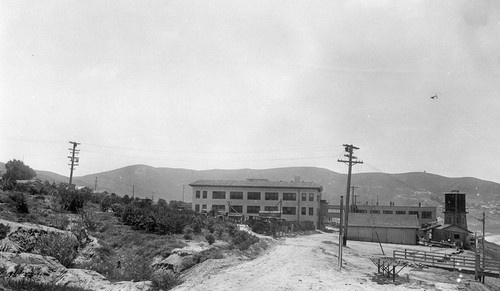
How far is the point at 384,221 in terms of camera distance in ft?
170

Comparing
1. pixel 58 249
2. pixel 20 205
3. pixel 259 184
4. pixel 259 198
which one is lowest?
pixel 58 249

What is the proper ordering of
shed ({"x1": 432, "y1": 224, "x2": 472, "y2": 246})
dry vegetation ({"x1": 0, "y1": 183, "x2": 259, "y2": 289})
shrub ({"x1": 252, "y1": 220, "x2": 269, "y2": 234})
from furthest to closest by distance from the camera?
1. shed ({"x1": 432, "y1": 224, "x2": 472, "y2": 246})
2. shrub ({"x1": 252, "y1": 220, "x2": 269, "y2": 234})
3. dry vegetation ({"x1": 0, "y1": 183, "x2": 259, "y2": 289})

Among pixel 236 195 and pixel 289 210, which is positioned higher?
pixel 236 195

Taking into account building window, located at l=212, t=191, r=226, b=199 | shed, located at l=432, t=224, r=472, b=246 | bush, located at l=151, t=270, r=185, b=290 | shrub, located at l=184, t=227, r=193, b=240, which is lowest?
shed, located at l=432, t=224, r=472, b=246

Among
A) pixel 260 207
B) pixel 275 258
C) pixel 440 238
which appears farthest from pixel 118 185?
pixel 275 258

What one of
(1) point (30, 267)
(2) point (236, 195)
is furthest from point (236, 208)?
(1) point (30, 267)

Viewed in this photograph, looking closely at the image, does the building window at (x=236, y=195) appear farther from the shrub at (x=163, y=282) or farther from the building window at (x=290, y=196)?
the shrub at (x=163, y=282)

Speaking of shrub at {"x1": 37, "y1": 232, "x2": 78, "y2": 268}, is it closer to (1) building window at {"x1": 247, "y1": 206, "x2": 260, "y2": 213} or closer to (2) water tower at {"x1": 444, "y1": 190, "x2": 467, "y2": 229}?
(1) building window at {"x1": 247, "y1": 206, "x2": 260, "y2": 213}

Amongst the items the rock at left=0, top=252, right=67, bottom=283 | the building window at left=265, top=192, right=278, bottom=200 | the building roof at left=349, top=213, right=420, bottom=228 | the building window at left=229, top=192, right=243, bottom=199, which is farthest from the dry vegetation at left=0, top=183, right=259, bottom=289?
the building window at left=229, top=192, right=243, bottom=199

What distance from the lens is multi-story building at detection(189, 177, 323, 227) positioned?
65625 mm

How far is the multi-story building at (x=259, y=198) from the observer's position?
65625 mm

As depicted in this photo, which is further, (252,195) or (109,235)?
(252,195)

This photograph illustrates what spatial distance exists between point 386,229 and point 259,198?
24916mm

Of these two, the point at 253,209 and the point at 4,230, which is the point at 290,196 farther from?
the point at 4,230
